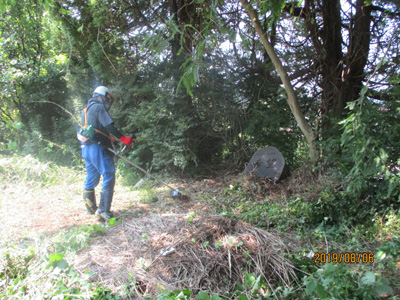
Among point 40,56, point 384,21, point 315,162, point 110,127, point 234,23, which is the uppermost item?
point 40,56

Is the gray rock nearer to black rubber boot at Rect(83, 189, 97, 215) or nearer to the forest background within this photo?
the forest background

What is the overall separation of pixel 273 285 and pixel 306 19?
4.40 meters

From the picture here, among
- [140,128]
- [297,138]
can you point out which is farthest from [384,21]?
[140,128]

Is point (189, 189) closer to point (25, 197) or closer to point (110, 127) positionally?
point (110, 127)

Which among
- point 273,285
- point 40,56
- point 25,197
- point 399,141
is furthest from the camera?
point 40,56

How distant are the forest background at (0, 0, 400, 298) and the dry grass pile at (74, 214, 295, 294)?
1.33 metres

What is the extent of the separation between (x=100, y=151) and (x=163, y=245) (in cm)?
207

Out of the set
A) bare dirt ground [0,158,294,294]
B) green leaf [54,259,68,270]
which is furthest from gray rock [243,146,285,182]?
green leaf [54,259,68,270]

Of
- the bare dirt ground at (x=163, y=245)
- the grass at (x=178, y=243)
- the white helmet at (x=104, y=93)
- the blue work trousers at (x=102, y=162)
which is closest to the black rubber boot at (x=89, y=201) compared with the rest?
the bare dirt ground at (x=163, y=245)

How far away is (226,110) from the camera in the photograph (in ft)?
22.1
